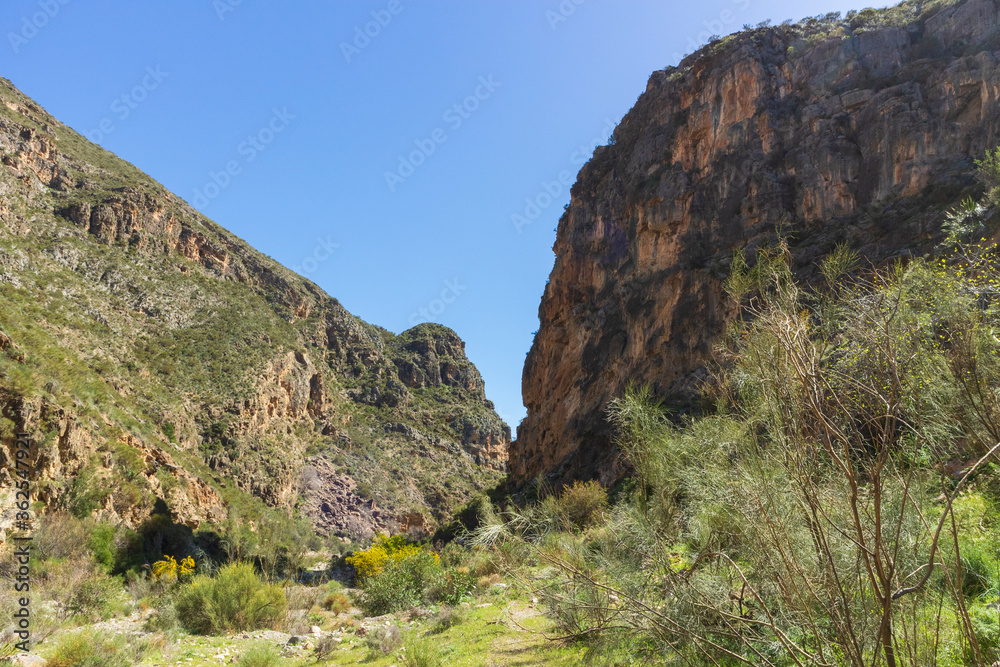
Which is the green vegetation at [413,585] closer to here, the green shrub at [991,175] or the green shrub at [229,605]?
the green shrub at [229,605]

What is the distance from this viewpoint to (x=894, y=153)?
2480cm

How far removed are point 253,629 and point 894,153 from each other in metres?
32.6

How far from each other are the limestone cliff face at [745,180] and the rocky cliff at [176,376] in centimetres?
2328

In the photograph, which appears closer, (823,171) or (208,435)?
(823,171)

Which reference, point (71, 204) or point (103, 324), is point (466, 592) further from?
point (71, 204)

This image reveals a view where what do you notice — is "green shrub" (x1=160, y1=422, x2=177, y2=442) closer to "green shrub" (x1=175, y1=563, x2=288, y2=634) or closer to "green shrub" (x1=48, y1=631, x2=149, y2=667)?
"green shrub" (x1=175, y1=563, x2=288, y2=634)

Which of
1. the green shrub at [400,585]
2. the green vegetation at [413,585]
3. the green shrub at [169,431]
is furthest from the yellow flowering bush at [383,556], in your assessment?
the green shrub at [169,431]

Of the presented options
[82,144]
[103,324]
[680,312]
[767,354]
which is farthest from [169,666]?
[82,144]

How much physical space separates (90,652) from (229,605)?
5296mm

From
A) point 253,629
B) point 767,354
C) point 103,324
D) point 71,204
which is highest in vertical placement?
point 71,204

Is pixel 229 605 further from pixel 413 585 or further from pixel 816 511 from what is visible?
pixel 816 511

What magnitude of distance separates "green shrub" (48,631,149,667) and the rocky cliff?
46.2 feet

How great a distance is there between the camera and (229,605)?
458 inches

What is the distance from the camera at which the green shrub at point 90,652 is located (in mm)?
6496
